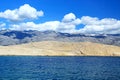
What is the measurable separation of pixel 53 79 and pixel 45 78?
3.20 metres

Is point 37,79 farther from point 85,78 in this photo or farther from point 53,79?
point 85,78

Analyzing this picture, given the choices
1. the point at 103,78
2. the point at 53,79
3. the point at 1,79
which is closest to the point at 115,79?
the point at 103,78

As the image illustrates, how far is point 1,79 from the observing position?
9525 centimetres

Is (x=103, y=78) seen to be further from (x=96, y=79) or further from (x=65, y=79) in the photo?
(x=65, y=79)

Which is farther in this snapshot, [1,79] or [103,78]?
[103,78]

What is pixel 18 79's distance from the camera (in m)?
95.6

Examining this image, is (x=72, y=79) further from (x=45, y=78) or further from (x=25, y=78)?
(x=25, y=78)

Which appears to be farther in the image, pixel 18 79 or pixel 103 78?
pixel 103 78

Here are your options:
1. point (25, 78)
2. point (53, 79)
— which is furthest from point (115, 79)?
point (25, 78)

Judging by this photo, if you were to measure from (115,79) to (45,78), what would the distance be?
23.2m

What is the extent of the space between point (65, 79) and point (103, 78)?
13825mm

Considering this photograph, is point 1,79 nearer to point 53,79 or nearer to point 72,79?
point 53,79

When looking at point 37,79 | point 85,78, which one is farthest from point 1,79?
point 85,78

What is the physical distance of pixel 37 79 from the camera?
320ft
